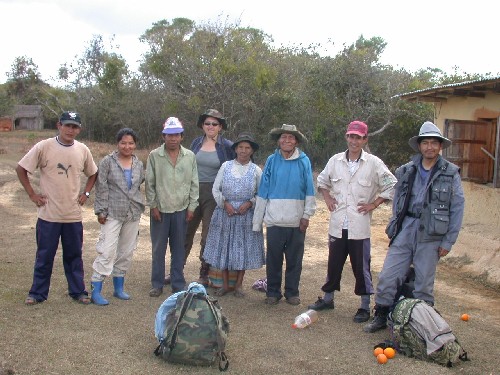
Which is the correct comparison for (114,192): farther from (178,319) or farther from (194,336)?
(194,336)

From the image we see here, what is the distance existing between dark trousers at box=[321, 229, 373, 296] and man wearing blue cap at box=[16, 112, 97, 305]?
247 centimetres

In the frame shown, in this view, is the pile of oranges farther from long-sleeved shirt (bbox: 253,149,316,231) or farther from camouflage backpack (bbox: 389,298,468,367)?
long-sleeved shirt (bbox: 253,149,316,231)

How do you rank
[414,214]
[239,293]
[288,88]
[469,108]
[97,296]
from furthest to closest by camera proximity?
[288,88]
[469,108]
[239,293]
[97,296]
[414,214]

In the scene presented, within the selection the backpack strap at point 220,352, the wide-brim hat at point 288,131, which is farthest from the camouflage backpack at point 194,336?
the wide-brim hat at point 288,131

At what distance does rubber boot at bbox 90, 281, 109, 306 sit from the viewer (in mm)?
5422

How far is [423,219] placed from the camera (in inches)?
189

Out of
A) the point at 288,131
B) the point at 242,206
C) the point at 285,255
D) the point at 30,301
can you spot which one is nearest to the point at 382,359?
the point at 285,255

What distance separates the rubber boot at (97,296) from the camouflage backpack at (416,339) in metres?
2.70

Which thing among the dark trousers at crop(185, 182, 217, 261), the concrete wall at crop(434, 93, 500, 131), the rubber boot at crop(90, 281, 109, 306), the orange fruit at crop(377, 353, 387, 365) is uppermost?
the concrete wall at crop(434, 93, 500, 131)

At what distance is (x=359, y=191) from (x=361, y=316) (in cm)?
119

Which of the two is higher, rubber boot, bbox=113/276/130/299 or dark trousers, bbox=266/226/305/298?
dark trousers, bbox=266/226/305/298

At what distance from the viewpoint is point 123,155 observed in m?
5.52

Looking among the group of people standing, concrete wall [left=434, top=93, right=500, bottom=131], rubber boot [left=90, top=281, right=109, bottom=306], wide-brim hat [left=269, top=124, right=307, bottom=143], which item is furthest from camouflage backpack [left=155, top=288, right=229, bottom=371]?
concrete wall [left=434, top=93, right=500, bottom=131]

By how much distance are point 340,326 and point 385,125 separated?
43.8 feet
